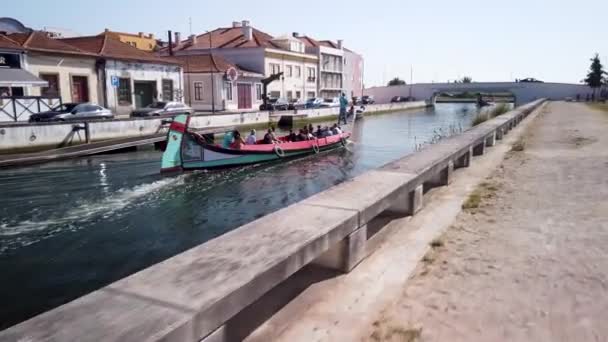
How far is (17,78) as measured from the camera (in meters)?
27.6

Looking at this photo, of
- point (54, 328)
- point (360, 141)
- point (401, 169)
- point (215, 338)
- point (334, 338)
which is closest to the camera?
point (54, 328)

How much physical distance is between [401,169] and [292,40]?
58.6 meters

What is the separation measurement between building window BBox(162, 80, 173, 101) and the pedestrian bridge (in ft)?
216

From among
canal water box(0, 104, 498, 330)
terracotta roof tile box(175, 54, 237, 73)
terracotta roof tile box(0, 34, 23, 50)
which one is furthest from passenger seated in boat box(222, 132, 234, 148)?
terracotta roof tile box(175, 54, 237, 73)

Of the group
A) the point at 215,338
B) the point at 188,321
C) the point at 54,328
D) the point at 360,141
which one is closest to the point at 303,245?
the point at 215,338

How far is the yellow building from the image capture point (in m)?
63.1

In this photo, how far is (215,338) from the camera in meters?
3.29

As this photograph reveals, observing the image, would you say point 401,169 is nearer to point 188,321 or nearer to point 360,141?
point 188,321

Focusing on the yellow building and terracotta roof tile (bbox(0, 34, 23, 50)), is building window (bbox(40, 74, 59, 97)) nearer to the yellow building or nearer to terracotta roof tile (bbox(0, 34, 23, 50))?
terracotta roof tile (bbox(0, 34, 23, 50))

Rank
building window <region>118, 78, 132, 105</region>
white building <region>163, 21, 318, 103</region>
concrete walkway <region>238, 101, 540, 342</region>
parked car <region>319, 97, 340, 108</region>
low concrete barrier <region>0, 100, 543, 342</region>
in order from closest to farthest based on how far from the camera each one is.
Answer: low concrete barrier <region>0, 100, 543, 342</region>
concrete walkway <region>238, 101, 540, 342</region>
building window <region>118, 78, 132, 105</region>
parked car <region>319, 97, 340, 108</region>
white building <region>163, 21, 318, 103</region>

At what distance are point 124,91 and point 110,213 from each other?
2760 centimetres

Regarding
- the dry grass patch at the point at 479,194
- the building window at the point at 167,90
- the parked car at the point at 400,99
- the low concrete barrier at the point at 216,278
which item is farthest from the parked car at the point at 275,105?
the parked car at the point at 400,99

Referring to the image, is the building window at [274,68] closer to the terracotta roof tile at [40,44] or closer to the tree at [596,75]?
the terracotta roof tile at [40,44]

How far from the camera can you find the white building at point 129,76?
3584 centimetres
